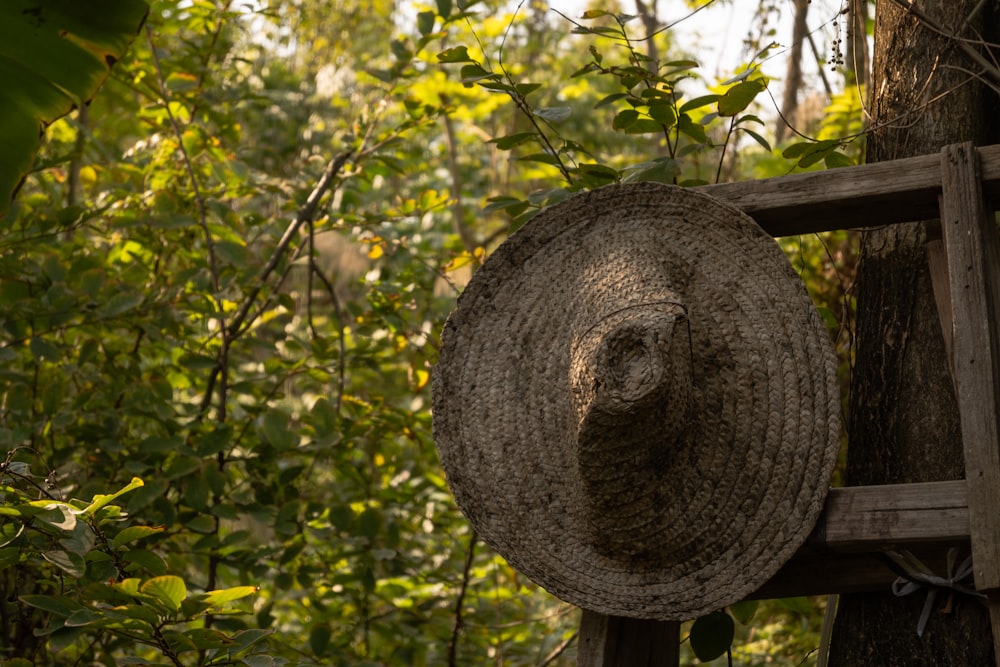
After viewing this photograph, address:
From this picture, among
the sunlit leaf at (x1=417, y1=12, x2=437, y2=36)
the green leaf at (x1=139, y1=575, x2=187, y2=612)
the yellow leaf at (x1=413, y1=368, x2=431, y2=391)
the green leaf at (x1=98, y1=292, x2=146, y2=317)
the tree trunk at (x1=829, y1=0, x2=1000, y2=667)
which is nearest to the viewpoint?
the green leaf at (x1=139, y1=575, x2=187, y2=612)

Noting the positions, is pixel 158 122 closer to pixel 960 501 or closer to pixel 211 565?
pixel 211 565

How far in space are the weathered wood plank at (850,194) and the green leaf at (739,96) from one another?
240 mm

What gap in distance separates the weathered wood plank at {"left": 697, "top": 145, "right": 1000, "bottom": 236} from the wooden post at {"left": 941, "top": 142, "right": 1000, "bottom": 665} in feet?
0.10

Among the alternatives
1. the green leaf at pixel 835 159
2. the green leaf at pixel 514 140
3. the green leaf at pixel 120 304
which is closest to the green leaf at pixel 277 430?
the green leaf at pixel 120 304

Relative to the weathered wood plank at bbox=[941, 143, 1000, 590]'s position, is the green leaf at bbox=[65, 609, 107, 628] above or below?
below

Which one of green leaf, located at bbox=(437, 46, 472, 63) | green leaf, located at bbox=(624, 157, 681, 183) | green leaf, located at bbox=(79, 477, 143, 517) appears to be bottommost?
green leaf, located at bbox=(79, 477, 143, 517)

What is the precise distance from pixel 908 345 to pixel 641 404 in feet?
2.23

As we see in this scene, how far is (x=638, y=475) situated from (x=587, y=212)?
441 millimetres

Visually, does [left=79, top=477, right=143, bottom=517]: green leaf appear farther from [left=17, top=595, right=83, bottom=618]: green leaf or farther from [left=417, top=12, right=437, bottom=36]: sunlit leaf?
[left=417, top=12, right=437, bottom=36]: sunlit leaf

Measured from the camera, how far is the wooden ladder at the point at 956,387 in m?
1.33

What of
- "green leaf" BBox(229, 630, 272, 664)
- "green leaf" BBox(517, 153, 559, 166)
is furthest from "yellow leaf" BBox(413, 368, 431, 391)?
"green leaf" BBox(229, 630, 272, 664)

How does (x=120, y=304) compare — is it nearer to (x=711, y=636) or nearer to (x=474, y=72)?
(x=474, y=72)

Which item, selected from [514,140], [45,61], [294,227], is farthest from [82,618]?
[294,227]

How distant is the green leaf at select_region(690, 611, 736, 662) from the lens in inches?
66.9
